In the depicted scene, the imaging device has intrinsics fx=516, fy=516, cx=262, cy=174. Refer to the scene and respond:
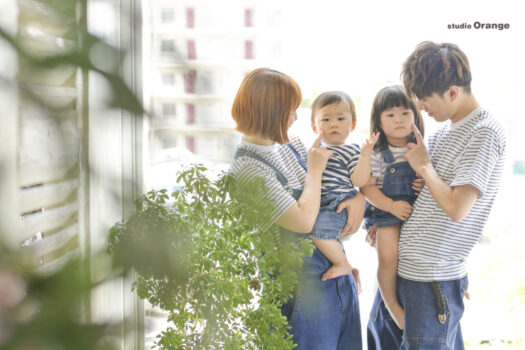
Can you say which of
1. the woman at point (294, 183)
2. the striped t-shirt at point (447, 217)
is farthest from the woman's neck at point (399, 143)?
the woman at point (294, 183)

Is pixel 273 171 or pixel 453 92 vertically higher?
pixel 453 92

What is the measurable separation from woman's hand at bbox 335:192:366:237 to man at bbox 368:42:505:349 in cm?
17

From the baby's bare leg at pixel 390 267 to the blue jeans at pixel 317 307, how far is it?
0.15m

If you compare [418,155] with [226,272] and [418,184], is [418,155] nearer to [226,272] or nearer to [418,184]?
[418,184]

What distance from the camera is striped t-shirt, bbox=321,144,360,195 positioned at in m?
1.60

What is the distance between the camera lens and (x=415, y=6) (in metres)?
1.99

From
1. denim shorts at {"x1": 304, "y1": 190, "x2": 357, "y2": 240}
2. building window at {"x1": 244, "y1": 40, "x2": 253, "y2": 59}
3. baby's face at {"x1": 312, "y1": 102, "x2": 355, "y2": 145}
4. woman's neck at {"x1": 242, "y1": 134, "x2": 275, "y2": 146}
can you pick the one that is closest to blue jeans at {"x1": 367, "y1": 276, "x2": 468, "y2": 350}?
denim shorts at {"x1": 304, "y1": 190, "x2": 357, "y2": 240}

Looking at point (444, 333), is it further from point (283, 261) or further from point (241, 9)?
point (241, 9)

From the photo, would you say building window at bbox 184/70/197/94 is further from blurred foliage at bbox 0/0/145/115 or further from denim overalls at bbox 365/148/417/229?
denim overalls at bbox 365/148/417/229

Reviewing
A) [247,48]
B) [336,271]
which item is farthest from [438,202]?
[247,48]

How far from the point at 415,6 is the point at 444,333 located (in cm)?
121

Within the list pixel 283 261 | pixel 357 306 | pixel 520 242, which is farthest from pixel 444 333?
pixel 520 242

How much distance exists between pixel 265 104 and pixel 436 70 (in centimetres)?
54

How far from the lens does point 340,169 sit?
161cm
